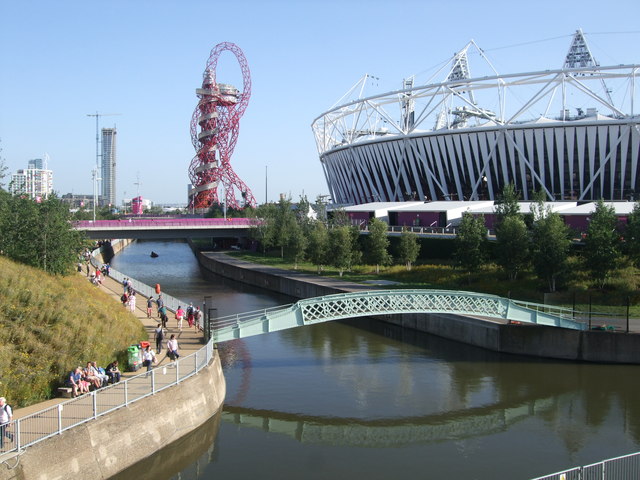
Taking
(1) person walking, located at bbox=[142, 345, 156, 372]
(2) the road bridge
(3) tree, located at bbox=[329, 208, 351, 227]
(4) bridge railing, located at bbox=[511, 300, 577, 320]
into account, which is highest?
(3) tree, located at bbox=[329, 208, 351, 227]

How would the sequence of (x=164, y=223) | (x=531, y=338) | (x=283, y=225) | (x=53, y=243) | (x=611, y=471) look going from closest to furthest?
(x=611, y=471), (x=531, y=338), (x=53, y=243), (x=283, y=225), (x=164, y=223)

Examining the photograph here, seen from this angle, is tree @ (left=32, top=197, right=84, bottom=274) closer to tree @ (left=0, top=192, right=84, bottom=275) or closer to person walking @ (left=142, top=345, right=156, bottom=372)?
tree @ (left=0, top=192, right=84, bottom=275)

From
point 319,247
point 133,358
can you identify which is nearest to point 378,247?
point 319,247

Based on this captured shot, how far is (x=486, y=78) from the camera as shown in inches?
2650

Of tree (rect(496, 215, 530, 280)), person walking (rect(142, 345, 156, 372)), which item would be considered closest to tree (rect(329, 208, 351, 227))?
tree (rect(496, 215, 530, 280))

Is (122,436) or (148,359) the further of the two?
(148,359)

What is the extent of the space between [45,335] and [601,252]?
27898 mm

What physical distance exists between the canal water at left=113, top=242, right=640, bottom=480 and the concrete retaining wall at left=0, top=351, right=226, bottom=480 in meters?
0.37

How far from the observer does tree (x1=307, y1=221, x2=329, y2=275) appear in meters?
50.3

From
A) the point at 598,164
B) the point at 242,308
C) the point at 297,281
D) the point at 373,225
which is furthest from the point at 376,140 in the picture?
the point at 242,308

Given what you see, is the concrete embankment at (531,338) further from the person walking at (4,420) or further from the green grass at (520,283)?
the person walking at (4,420)

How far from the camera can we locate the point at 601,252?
115 ft

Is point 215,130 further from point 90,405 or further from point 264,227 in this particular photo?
point 90,405

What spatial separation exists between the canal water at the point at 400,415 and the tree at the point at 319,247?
59.4ft
